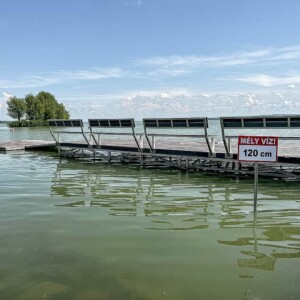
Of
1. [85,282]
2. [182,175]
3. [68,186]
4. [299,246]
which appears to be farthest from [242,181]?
[85,282]

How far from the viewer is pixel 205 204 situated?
7.80 meters

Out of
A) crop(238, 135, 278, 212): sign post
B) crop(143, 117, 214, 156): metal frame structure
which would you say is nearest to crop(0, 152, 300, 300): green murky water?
crop(238, 135, 278, 212): sign post

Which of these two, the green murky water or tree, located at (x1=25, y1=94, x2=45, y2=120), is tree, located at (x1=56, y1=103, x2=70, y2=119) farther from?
the green murky water

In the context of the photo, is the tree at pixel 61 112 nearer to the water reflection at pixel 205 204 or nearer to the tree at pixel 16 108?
the tree at pixel 16 108

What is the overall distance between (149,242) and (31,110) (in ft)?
377

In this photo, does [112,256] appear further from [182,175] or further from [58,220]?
[182,175]

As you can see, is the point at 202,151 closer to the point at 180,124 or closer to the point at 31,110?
the point at 180,124

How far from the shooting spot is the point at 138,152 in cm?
1423

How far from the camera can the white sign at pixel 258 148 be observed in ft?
19.9

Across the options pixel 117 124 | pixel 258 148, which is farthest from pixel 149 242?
pixel 117 124

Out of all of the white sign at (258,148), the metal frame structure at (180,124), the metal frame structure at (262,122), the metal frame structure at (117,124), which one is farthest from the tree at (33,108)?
the white sign at (258,148)

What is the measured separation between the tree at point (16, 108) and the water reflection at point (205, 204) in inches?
4199

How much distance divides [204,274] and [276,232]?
2.01 m

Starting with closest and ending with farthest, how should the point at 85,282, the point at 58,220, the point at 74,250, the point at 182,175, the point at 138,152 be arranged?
the point at 85,282
the point at 74,250
the point at 58,220
the point at 182,175
the point at 138,152
